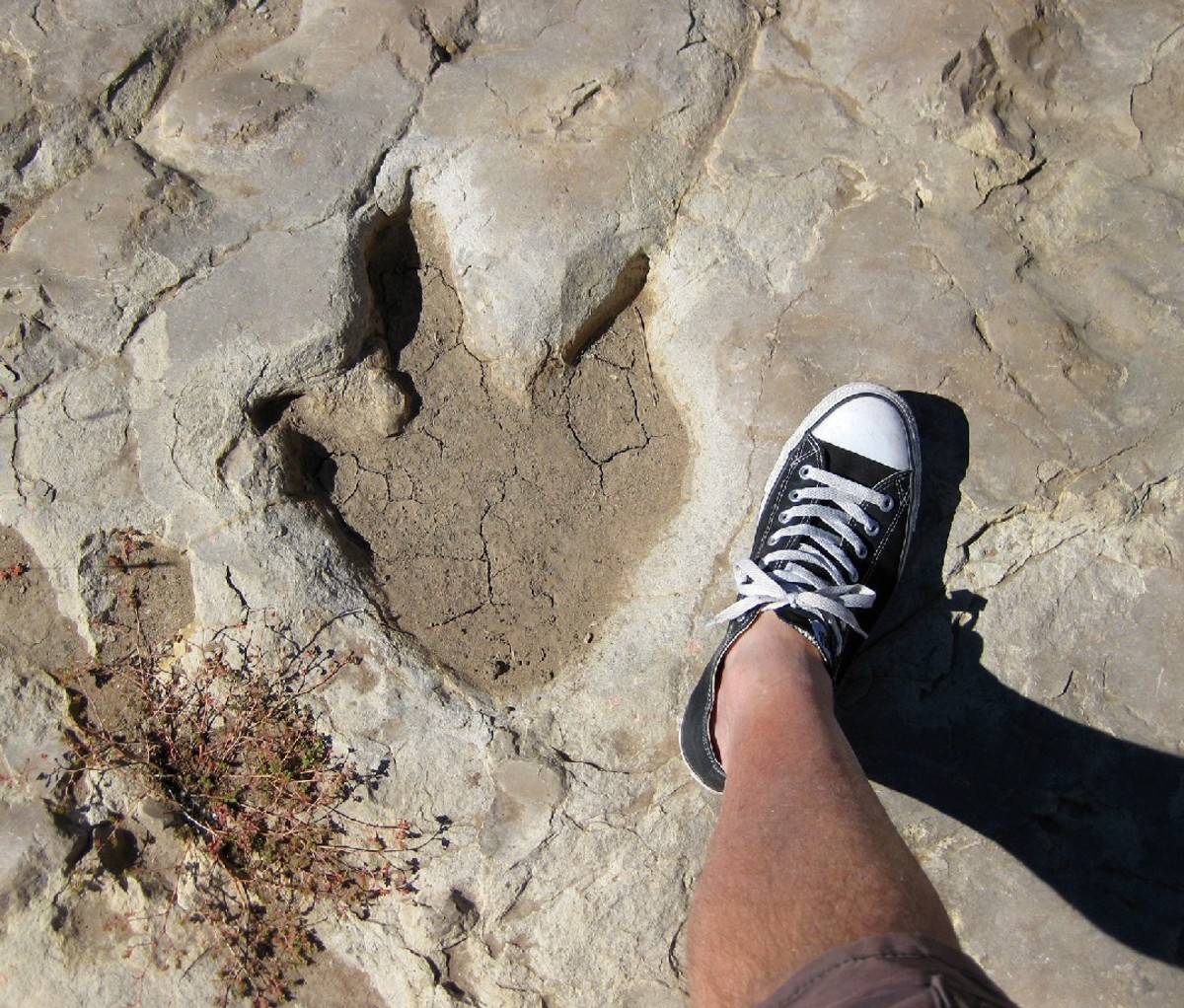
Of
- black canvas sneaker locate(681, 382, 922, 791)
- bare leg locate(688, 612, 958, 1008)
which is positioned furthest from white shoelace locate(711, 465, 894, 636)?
bare leg locate(688, 612, 958, 1008)

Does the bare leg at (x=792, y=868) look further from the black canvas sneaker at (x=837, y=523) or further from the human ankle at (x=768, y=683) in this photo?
the black canvas sneaker at (x=837, y=523)

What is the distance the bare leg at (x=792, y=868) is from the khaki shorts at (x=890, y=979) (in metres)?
0.04

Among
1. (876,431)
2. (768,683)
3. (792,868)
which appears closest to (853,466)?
(876,431)

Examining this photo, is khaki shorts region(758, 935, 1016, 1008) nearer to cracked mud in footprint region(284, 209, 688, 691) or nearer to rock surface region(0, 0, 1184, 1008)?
rock surface region(0, 0, 1184, 1008)

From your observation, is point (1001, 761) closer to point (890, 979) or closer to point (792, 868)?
point (792, 868)

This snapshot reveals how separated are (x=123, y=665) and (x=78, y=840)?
0.46 metres

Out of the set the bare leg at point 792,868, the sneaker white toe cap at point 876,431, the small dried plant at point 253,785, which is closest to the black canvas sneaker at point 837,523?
the sneaker white toe cap at point 876,431

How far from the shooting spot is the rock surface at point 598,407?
2.46m

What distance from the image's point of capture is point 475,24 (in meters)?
2.88

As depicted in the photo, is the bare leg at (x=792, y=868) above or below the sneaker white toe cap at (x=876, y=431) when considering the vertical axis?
below

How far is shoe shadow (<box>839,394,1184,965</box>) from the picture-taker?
238cm

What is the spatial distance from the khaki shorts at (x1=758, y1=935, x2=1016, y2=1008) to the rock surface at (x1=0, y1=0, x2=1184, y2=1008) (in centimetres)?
100

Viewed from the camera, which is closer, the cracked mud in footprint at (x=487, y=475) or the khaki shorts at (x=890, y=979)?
the khaki shorts at (x=890, y=979)

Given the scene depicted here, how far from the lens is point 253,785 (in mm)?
2535
